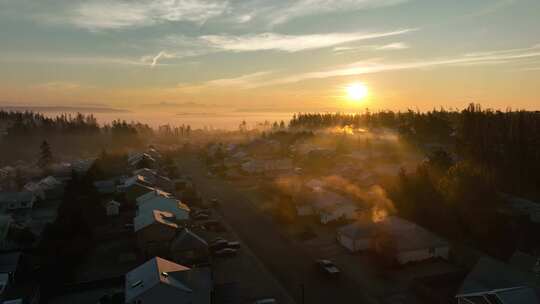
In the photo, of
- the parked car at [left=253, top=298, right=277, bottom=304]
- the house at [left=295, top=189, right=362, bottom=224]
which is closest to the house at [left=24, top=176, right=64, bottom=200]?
the house at [left=295, top=189, right=362, bottom=224]

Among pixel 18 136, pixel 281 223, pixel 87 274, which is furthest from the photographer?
pixel 18 136

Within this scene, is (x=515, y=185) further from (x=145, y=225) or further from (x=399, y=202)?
(x=145, y=225)

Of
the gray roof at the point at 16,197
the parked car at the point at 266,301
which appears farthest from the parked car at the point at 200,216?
the gray roof at the point at 16,197

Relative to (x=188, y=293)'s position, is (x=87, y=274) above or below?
below

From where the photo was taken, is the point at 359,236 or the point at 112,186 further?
the point at 112,186

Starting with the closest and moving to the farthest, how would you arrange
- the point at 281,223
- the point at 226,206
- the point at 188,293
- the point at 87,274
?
the point at 188,293, the point at 87,274, the point at 281,223, the point at 226,206

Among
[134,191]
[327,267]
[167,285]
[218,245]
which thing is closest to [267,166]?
[134,191]

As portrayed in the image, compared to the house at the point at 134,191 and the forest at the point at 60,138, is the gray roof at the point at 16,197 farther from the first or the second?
the forest at the point at 60,138

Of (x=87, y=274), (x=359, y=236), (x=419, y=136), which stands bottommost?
(x=87, y=274)

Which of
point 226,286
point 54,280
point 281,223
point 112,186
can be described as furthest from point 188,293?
point 112,186
